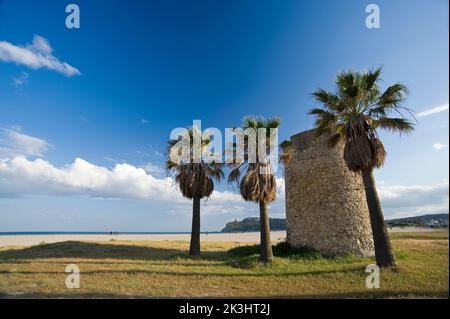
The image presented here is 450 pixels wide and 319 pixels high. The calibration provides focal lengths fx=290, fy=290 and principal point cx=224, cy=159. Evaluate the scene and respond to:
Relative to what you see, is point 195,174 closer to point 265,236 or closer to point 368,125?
point 265,236

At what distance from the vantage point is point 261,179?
14852 millimetres

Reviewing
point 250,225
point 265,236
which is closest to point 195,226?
point 265,236

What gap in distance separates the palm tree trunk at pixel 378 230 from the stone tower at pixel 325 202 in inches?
124

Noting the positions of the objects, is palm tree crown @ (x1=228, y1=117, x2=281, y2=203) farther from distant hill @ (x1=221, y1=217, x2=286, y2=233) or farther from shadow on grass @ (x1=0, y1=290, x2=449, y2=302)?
distant hill @ (x1=221, y1=217, x2=286, y2=233)

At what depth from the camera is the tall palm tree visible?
14648 mm

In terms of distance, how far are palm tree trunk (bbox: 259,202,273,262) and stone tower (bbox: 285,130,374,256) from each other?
3.22m

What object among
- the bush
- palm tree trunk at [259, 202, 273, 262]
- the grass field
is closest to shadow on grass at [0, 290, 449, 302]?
the grass field

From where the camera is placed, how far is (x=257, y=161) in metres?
15.0

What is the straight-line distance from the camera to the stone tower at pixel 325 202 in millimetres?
15562

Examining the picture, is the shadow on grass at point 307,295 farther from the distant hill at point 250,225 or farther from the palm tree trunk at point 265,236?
the distant hill at point 250,225

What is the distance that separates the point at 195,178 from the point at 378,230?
10.8 metres
